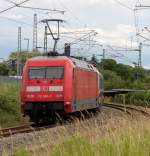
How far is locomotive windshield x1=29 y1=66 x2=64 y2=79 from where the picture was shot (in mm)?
25422

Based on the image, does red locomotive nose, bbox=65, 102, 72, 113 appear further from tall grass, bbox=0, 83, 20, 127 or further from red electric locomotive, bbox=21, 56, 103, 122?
tall grass, bbox=0, 83, 20, 127

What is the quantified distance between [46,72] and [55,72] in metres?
0.42

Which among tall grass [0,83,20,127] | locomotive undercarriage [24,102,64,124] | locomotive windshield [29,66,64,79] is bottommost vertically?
tall grass [0,83,20,127]

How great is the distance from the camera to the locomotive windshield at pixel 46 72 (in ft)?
83.4

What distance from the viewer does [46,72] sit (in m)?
25.7

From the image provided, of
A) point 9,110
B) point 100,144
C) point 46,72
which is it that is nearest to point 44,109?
point 46,72

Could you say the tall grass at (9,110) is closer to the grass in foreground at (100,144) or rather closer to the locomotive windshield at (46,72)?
the locomotive windshield at (46,72)

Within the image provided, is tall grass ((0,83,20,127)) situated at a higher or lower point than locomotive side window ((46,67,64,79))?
lower

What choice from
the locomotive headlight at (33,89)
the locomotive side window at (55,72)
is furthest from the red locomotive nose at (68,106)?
the locomotive headlight at (33,89)

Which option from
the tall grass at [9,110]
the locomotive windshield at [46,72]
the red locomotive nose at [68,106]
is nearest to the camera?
the red locomotive nose at [68,106]

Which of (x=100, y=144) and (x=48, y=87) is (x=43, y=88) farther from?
(x=100, y=144)

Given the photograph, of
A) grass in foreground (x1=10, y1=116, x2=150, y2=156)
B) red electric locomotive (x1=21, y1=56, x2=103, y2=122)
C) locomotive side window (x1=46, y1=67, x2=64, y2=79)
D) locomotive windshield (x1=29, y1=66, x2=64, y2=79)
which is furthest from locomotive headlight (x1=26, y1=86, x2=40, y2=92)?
grass in foreground (x1=10, y1=116, x2=150, y2=156)

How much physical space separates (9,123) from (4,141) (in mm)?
12072

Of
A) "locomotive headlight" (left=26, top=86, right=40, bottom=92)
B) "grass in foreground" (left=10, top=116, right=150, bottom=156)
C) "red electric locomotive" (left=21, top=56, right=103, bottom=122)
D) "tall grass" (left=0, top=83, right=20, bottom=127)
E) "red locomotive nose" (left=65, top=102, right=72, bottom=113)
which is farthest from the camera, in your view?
"tall grass" (left=0, top=83, right=20, bottom=127)
